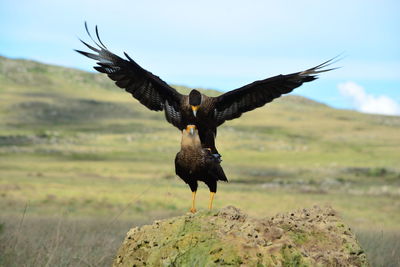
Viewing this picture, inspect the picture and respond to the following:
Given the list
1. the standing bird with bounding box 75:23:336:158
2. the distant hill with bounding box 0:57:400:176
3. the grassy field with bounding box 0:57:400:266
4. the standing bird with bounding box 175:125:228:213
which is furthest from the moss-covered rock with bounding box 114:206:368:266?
the distant hill with bounding box 0:57:400:176

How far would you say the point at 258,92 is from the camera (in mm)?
7496

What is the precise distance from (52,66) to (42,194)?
5337 inches

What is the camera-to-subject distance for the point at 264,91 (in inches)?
295

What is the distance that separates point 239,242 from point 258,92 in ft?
13.3

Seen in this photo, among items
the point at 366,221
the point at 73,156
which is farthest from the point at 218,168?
→ the point at 73,156

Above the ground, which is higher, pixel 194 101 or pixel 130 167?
pixel 194 101

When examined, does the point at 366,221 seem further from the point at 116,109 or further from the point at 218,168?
the point at 116,109

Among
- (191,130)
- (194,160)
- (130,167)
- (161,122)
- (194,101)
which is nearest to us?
(191,130)

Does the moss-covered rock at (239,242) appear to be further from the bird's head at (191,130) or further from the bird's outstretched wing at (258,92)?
the bird's outstretched wing at (258,92)

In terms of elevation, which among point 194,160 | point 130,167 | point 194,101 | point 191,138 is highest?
point 194,101

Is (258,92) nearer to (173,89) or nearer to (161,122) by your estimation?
(173,89)

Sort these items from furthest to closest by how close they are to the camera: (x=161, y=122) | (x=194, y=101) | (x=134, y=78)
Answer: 1. (x=161, y=122)
2. (x=134, y=78)
3. (x=194, y=101)

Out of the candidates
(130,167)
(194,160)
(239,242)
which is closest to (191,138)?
(194,160)

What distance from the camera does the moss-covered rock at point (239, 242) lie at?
11.8 feet
